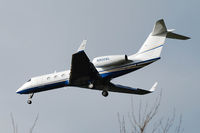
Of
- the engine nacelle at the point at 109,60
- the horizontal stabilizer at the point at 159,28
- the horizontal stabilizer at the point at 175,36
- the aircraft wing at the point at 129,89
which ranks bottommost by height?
the aircraft wing at the point at 129,89

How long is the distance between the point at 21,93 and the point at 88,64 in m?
8.55

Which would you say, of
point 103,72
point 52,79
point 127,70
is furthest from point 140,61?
point 52,79

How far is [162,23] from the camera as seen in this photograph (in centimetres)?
2914

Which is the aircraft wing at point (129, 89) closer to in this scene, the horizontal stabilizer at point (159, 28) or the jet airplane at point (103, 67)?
the jet airplane at point (103, 67)

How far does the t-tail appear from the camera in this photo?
96.4 feet

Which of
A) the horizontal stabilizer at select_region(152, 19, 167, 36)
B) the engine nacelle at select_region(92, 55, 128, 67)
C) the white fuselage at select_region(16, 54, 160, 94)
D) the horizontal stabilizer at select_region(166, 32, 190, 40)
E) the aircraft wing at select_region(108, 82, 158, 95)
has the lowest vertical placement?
the aircraft wing at select_region(108, 82, 158, 95)

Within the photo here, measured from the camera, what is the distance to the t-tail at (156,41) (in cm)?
2938

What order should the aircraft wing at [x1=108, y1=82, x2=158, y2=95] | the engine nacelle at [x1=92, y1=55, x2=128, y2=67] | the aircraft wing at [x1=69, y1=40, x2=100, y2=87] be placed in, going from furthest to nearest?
1. the aircraft wing at [x1=108, y1=82, x2=158, y2=95]
2. the engine nacelle at [x1=92, y1=55, x2=128, y2=67]
3. the aircraft wing at [x1=69, y1=40, x2=100, y2=87]

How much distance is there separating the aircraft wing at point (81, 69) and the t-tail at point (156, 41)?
380 centimetres

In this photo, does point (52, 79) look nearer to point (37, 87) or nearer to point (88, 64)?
point (37, 87)

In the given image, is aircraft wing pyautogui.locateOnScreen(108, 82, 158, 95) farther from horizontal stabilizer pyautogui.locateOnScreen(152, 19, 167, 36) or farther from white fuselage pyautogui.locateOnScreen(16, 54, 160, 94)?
horizontal stabilizer pyautogui.locateOnScreen(152, 19, 167, 36)

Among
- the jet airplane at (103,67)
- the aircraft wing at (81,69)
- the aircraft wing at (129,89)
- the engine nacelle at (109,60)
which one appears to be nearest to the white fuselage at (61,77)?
the jet airplane at (103,67)

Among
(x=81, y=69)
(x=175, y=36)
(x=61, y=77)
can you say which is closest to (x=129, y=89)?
(x=61, y=77)

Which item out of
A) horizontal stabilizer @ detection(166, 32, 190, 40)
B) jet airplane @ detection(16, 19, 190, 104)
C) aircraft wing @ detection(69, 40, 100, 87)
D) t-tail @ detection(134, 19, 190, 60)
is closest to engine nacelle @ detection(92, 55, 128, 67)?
jet airplane @ detection(16, 19, 190, 104)
